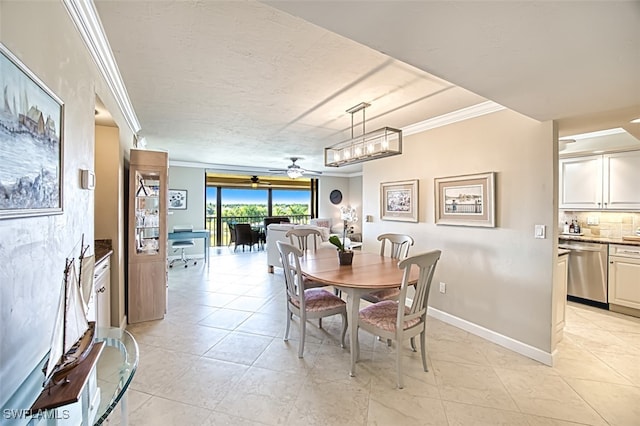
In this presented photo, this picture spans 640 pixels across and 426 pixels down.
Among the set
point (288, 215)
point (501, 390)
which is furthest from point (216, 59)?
point (288, 215)

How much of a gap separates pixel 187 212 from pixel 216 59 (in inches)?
233

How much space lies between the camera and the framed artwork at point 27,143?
92cm

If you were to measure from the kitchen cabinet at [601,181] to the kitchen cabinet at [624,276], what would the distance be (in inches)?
26.8

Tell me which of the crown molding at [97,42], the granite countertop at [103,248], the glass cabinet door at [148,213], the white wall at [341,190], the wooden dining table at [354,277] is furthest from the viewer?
the white wall at [341,190]

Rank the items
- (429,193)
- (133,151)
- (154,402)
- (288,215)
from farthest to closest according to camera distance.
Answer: (288,215)
(429,193)
(133,151)
(154,402)

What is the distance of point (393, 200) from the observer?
407 centimetres

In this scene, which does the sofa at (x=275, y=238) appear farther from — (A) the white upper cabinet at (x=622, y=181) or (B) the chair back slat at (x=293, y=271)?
(A) the white upper cabinet at (x=622, y=181)

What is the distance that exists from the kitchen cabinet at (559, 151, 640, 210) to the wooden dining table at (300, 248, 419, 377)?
3366 millimetres

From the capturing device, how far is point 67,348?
998 mm

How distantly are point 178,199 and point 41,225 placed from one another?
648cm

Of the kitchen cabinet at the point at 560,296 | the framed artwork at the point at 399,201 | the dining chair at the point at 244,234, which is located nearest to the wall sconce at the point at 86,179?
the framed artwork at the point at 399,201

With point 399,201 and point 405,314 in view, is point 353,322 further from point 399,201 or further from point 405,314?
point 399,201

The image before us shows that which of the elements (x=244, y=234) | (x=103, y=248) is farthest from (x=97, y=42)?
(x=244, y=234)

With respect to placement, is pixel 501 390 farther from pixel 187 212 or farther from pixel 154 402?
pixel 187 212
